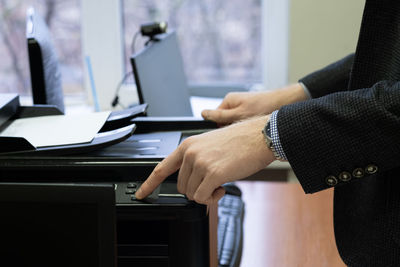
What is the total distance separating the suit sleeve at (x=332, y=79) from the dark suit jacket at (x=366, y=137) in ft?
1.22

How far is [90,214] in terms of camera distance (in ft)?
2.27

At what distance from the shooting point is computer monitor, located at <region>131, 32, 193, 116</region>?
1.35 metres

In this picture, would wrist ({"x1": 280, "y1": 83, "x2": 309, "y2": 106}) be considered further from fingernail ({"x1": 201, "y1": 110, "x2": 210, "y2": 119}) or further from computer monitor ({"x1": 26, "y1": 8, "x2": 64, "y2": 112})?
computer monitor ({"x1": 26, "y1": 8, "x2": 64, "y2": 112})

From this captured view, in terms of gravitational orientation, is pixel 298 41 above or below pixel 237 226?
above

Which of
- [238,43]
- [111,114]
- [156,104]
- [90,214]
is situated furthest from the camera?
[238,43]

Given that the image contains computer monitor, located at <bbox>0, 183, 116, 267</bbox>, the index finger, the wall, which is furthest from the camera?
the wall

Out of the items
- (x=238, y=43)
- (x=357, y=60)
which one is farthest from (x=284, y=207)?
(x=238, y=43)

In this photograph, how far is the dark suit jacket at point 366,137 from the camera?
2.48 ft

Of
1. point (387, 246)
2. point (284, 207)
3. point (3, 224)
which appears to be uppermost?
point (3, 224)

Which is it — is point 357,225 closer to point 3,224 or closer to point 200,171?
point 200,171

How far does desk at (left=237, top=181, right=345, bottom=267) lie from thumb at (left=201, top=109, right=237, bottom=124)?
0.99 feet

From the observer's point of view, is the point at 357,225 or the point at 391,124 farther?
the point at 357,225

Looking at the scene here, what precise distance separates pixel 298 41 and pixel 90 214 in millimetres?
1671

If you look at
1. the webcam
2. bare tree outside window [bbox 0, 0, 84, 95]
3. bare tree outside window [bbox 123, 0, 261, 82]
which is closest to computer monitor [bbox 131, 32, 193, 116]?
the webcam
